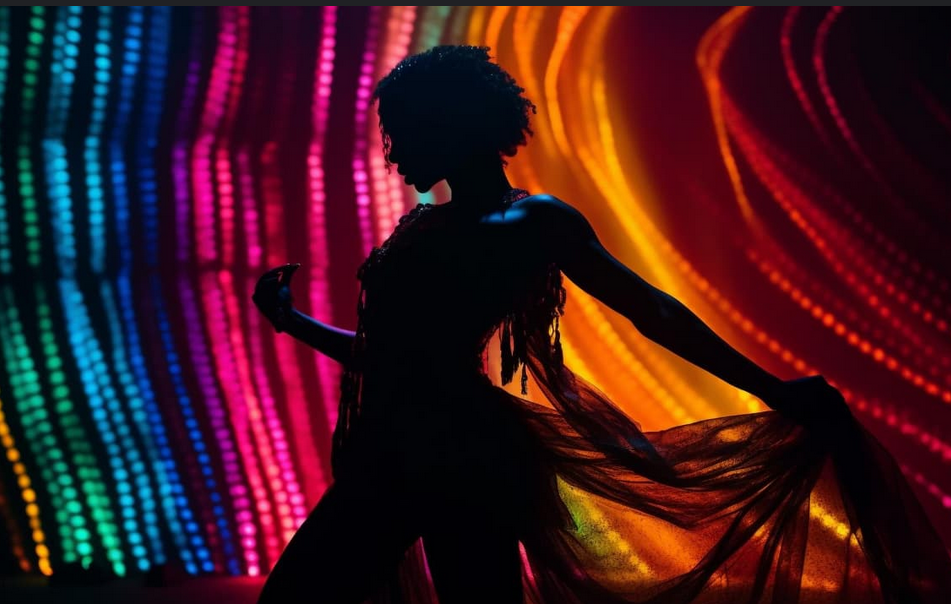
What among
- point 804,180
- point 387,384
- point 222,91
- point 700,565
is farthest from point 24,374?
point 804,180

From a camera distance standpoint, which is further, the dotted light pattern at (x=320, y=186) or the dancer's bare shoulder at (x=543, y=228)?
the dotted light pattern at (x=320, y=186)

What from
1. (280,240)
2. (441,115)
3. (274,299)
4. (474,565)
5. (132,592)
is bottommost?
(132,592)

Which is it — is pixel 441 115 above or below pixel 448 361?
→ above

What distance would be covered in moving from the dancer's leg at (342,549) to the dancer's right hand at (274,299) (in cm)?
42

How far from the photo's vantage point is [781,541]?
1461 millimetres

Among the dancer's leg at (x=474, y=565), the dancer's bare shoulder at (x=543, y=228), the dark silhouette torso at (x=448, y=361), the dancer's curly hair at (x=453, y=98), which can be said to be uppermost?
the dancer's curly hair at (x=453, y=98)

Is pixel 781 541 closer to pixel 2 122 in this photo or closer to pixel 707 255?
pixel 707 255

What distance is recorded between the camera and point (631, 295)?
127cm

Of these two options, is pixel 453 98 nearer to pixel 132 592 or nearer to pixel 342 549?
pixel 342 549

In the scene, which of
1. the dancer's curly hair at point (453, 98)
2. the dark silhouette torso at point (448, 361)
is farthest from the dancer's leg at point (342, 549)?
the dancer's curly hair at point (453, 98)

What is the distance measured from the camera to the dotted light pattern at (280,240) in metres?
2.73

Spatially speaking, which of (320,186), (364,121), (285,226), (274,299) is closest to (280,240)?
(285,226)

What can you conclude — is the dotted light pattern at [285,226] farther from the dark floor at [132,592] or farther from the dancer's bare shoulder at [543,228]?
the dancer's bare shoulder at [543,228]

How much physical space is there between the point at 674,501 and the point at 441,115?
777 mm
